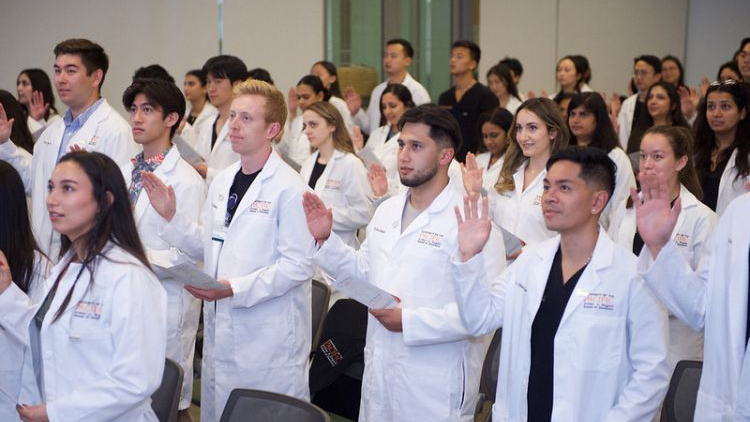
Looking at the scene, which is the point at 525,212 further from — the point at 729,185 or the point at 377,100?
the point at 377,100

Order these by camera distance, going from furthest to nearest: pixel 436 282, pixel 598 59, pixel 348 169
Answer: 1. pixel 598 59
2. pixel 348 169
3. pixel 436 282

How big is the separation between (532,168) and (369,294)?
1.64 meters

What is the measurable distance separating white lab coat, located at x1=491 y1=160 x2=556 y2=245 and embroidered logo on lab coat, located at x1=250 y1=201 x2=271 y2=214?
1.35m

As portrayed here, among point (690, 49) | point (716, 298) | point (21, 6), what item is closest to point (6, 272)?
point (716, 298)

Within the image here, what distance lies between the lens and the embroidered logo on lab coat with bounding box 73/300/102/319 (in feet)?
7.75

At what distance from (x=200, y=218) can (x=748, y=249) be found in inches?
90.0

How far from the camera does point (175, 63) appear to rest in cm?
827

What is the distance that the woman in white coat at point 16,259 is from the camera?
274 centimetres

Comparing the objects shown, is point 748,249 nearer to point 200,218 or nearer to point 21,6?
point 200,218

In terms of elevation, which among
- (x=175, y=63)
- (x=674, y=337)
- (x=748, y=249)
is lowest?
(x=674, y=337)

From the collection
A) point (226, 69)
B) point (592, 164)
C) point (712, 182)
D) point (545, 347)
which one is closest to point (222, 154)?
point (226, 69)

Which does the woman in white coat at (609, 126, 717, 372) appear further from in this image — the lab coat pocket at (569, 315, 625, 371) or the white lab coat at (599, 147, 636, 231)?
the lab coat pocket at (569, 315, 625, 371)

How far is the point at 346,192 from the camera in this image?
17.8ft

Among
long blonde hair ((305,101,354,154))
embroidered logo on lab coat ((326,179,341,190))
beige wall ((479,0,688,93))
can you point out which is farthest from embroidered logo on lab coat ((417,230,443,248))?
beige wall ((479,0,688,93))
